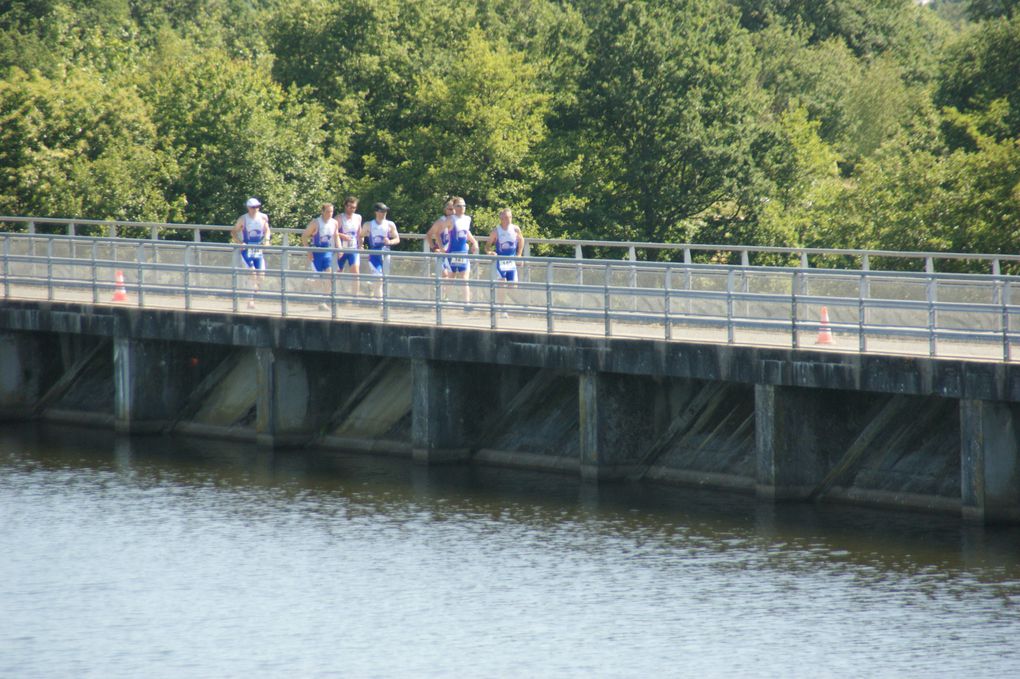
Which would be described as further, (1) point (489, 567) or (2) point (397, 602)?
(1) point (489, 567)

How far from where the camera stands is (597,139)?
2411 inches

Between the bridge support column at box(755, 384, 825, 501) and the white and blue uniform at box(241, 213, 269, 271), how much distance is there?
11216mm

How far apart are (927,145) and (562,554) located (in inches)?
1619

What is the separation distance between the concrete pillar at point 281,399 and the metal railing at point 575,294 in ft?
3.07

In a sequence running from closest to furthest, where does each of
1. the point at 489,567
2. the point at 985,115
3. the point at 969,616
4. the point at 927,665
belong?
the point at 927,665
the point at 969,616
the point at 489,567
the point at 985,115

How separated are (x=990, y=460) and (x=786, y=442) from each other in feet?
10.7

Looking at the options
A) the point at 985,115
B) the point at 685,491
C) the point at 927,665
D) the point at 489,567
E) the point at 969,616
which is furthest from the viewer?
the point at 985,115

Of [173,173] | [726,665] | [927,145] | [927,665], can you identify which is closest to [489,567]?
[726,665]

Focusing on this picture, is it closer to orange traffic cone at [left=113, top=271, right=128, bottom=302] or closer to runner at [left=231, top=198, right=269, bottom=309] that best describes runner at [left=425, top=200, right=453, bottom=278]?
runner at [left=231, top=198, right=269, bottom=309]

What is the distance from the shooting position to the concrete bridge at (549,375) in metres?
26.0

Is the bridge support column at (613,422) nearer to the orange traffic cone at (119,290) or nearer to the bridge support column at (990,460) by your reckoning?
the bridge support column at (990,460)

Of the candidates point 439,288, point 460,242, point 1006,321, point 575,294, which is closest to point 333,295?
point 439,288

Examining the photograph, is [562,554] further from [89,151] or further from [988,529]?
[89,151]

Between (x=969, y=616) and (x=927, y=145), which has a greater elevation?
(x=927, y=145)
